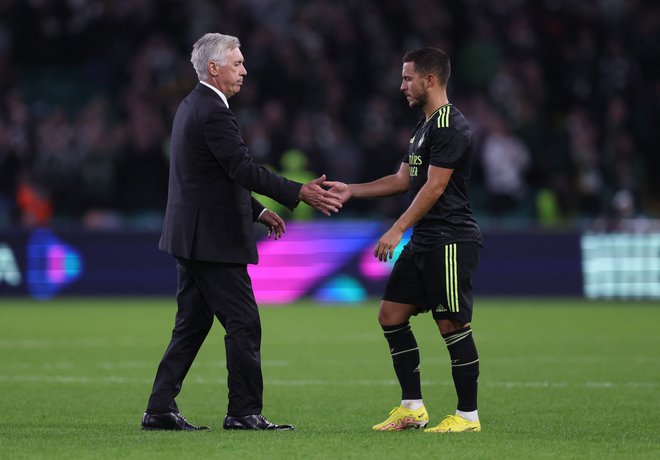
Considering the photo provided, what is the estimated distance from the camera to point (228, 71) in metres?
7.86

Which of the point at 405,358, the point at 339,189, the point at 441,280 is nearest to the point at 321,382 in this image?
the point at 405,358

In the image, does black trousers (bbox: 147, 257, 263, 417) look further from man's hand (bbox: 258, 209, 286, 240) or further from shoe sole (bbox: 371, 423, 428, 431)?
shoe sole (bbox: 371, 423, 428, 431)

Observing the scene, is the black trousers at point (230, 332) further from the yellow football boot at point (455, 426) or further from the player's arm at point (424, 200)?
the yellow football boot at point (455, 426)

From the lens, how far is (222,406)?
30.4 feet

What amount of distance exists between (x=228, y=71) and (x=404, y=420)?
7.52 ft

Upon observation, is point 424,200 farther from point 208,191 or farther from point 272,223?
point 208,191

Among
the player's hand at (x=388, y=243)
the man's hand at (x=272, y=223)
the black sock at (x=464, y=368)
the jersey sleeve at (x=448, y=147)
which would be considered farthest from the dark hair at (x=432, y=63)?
the black sock at (x=464, y=368)

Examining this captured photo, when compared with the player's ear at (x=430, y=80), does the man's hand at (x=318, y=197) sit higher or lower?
lower

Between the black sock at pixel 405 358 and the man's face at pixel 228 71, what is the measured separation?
171cm

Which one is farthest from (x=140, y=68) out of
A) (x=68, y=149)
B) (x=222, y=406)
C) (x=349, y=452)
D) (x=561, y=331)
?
(x=349, y=452)

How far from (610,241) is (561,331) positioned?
189 inches

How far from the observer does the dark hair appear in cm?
784

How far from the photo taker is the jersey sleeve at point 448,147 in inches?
304

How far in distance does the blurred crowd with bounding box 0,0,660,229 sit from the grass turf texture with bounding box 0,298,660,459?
2.99 metres
